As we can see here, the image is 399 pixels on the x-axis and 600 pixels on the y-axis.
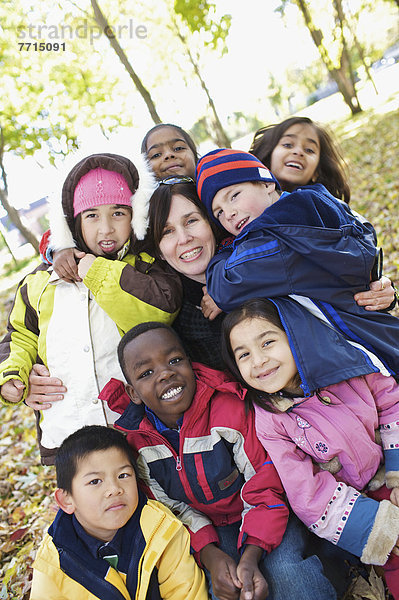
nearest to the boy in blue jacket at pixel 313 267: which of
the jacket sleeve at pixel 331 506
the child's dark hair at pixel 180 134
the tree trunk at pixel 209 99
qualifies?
the jacket sleeve at pixel 331 506

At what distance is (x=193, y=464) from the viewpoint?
2324 millimetres

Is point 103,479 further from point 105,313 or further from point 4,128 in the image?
point 4,128

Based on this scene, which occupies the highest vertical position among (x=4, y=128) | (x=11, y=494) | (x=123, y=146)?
(x=4, y=128)

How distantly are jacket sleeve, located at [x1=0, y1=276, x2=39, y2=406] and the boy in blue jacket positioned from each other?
132 cm

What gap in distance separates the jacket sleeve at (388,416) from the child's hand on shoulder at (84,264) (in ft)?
5.66

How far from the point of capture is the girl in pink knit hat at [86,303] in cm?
263

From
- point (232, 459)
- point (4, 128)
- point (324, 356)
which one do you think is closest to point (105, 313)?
point (232, 459)

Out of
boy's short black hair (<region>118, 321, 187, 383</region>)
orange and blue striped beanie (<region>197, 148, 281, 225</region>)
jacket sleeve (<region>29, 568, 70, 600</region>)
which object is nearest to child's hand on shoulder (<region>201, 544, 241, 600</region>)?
jacket sleeve (<region>29, 568, 70, 600</region>)

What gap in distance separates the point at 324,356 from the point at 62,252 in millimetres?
1821

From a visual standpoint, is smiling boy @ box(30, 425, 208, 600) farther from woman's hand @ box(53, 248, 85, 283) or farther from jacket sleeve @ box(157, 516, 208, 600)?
woman's hand @ box(53, 248, 85, 283)

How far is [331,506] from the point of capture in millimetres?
2082

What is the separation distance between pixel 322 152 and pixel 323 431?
2.42m

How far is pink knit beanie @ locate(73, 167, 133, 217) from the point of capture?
2781 mm

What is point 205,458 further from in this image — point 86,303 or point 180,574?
point 86,303
